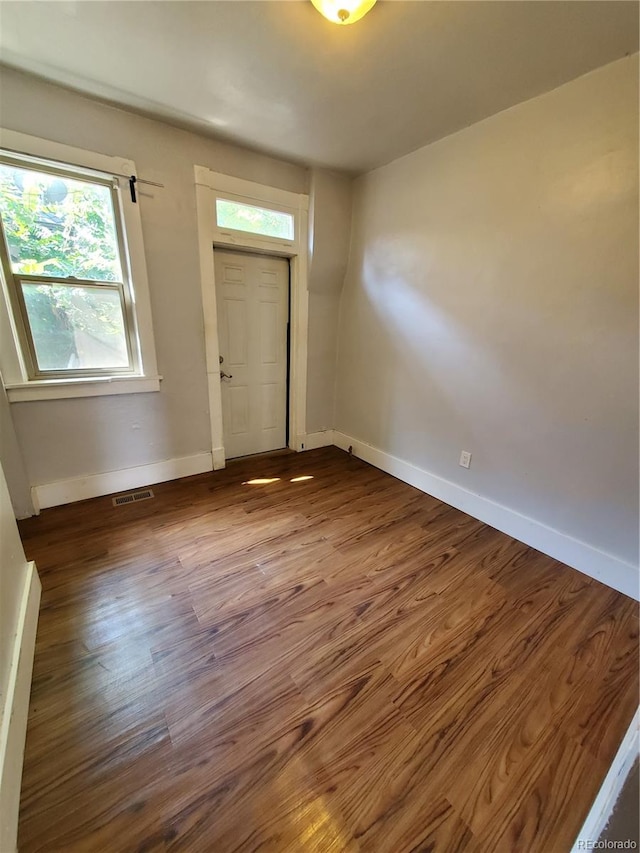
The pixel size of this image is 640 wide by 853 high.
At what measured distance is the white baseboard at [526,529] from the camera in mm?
1889

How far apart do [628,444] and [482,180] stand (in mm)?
1845

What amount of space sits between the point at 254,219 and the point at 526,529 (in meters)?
3.23

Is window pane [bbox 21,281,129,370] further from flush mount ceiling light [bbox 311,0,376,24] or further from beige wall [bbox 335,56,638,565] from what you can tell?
beige wall [bbox 335,56,638,565]

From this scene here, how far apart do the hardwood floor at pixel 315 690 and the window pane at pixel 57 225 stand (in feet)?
5.77

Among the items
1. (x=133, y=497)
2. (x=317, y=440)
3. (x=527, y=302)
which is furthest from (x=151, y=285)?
(x=527, y=302)

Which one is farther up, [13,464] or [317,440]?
[13,464]

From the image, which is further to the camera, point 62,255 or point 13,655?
point 62,255

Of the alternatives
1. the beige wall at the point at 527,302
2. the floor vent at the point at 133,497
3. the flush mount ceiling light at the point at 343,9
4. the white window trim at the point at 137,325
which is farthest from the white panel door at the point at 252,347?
the flush mount ceiling light at the point at 343,9

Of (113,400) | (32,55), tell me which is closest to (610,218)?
(32,55)

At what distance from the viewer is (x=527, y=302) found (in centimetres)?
209

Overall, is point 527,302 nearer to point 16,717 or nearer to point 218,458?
point 218,458

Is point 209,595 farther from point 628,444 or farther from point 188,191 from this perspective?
point 188,191

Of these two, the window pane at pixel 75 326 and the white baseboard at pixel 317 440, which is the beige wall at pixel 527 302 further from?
the window pane at pixel 75 326

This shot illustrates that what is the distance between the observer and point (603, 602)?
1.82 m
